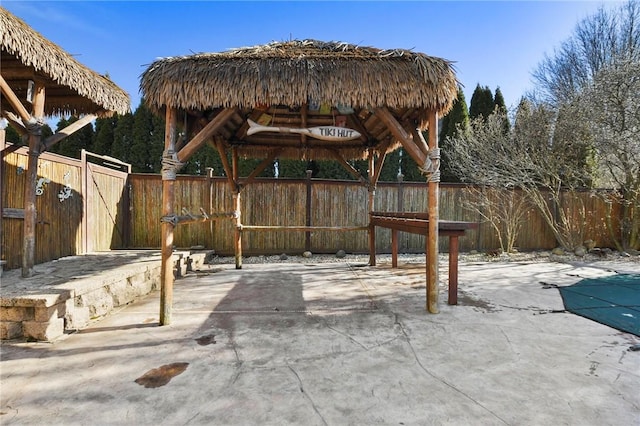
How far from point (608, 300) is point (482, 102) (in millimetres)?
9530

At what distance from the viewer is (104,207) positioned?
5.94m

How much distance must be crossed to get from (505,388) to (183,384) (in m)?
1.79

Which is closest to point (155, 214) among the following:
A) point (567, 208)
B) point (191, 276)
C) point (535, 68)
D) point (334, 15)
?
point (191, 276)

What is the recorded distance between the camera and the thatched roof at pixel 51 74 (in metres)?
2.92

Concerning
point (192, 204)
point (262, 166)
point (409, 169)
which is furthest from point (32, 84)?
point (409, 169)

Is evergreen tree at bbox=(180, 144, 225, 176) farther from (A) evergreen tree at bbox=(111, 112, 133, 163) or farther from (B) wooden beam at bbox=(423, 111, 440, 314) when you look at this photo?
(B) wooden beam at bbox=(423, 111, 440, 314)

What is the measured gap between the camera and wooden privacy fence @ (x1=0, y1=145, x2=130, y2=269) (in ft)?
12.3

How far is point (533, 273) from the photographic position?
5121 millimetres

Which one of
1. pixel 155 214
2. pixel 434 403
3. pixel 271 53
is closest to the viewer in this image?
pixel 434 403

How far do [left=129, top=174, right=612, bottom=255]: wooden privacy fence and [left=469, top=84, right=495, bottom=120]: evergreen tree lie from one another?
4622 millimetres

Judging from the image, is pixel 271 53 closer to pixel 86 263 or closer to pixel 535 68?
pixel 86 263

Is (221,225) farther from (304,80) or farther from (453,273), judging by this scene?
(453,273)

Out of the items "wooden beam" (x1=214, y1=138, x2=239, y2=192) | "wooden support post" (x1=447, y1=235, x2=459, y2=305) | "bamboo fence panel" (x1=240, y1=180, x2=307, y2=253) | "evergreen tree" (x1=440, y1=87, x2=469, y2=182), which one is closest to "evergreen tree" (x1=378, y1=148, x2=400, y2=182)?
"evergreen tree" (x1=440, y1=87, x2=469, y2=182)

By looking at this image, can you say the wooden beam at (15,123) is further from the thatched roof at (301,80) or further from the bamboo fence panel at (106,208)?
the bamboo fence panel at (106,208)
